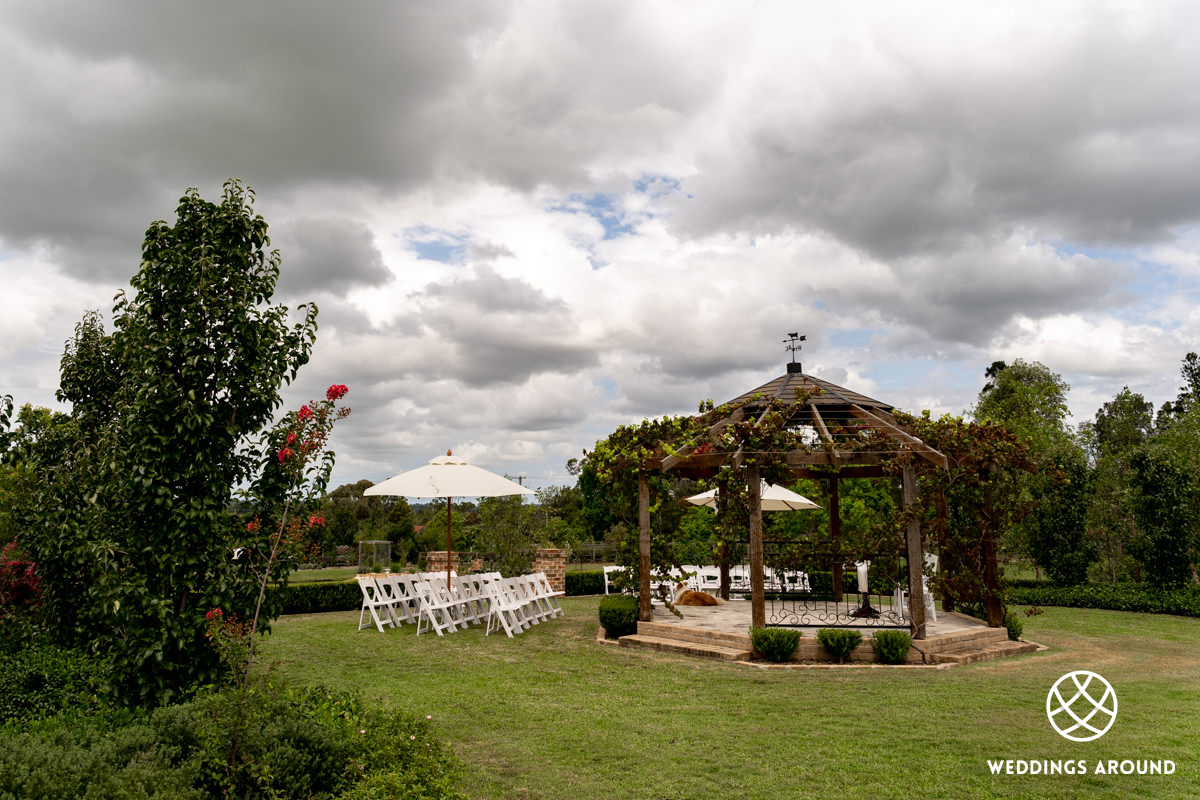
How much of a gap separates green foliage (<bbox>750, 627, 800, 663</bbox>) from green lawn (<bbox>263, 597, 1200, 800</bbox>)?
0.48 metres

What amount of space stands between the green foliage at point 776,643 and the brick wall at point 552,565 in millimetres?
9322

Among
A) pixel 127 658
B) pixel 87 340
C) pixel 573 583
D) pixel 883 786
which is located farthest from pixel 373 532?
pixel 883 786

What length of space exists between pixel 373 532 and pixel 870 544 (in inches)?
997

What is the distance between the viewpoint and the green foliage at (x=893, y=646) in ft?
28.2

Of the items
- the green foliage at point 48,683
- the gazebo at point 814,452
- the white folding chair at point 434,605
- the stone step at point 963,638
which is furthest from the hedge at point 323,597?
the stone step at point 963,638

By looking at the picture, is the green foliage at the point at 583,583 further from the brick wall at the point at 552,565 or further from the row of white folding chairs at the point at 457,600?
the row of white folding chairs at the point at 457,600

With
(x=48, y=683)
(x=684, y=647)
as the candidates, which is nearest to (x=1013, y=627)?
(x=684, y=647)

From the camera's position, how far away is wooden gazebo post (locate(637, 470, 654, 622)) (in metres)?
10.5

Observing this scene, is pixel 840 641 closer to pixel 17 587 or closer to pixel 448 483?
pixel 448 483

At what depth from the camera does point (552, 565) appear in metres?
17.8

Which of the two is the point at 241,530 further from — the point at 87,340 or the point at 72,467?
the point at 87,340

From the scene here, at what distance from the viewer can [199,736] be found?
400cm

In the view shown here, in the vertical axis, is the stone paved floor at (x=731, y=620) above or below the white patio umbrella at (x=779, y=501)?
below

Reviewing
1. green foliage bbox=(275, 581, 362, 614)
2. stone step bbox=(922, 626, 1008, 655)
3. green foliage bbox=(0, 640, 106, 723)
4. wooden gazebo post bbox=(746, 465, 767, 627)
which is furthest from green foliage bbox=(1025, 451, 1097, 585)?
green foliage bbox=(0, 640, 106, 723)
